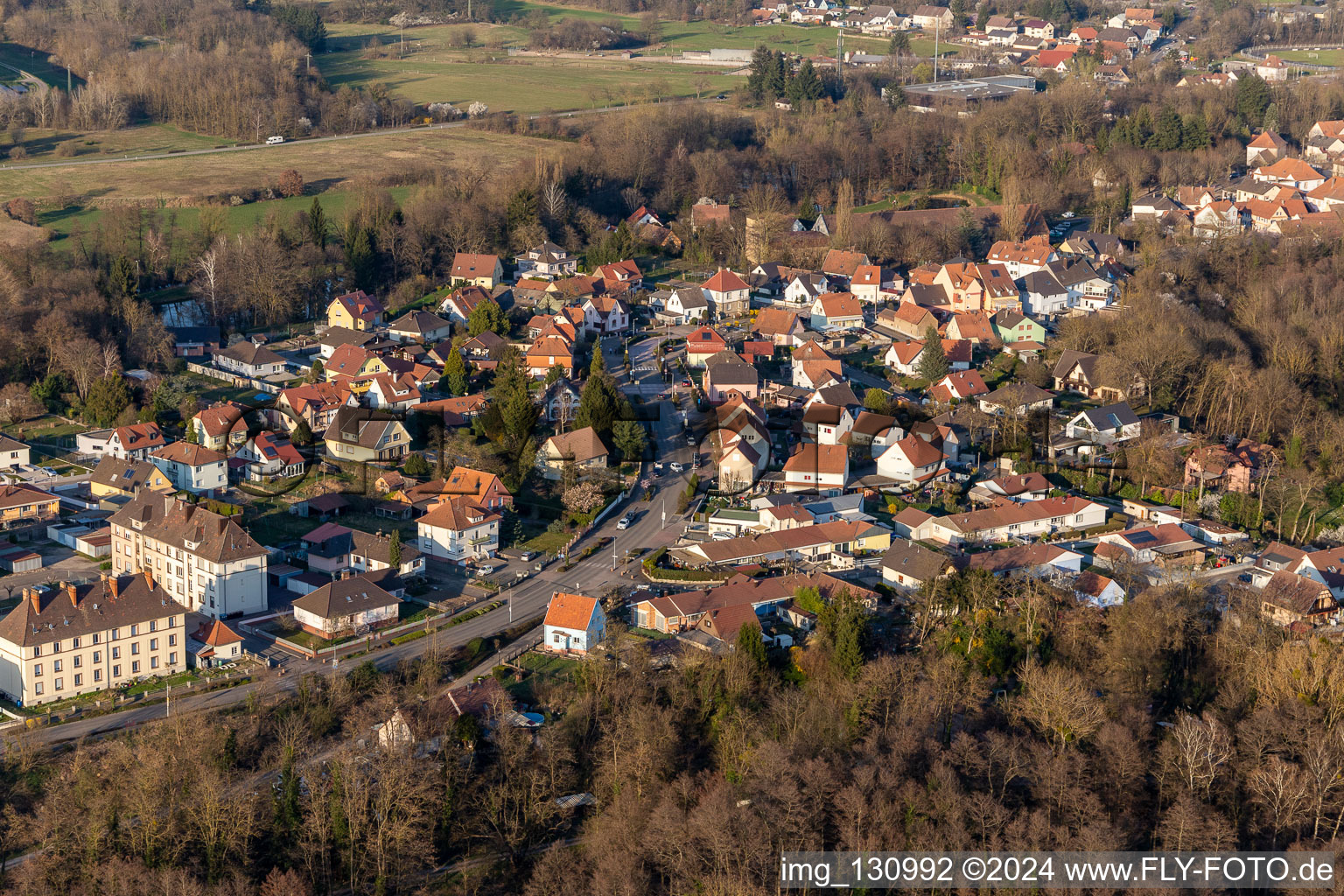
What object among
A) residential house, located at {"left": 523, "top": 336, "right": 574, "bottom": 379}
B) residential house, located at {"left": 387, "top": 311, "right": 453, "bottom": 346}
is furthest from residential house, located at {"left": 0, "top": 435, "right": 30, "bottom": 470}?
residential house, located at {"left": 523, "top": 336, "right": 574, "bottom": 379}

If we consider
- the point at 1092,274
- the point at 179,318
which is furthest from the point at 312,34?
the point at 1092,274

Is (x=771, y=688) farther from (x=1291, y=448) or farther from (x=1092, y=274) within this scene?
(x=1092, y=274)

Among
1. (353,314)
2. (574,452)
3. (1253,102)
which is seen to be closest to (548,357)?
(574,452)

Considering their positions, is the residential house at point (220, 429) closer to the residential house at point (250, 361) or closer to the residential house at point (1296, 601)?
the residential house at point (250, 361)

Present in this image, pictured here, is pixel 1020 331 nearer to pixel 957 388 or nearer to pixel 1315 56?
→ pixel 957 388

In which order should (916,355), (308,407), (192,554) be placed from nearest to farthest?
(192,554) → (308,407) → (916,355)

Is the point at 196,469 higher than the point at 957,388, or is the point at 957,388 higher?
the point at 957,388

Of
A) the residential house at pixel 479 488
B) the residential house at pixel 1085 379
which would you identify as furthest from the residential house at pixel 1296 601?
the residential house at pixel 479 488

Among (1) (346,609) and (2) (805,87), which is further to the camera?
(2) (805,87)
